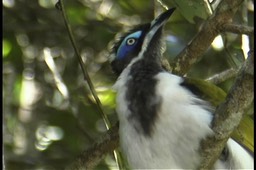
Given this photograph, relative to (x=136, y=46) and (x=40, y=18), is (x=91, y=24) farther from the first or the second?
(x=136, y=46)

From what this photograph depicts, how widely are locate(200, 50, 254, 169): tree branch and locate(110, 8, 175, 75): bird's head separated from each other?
1014 mm

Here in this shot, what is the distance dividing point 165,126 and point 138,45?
875 mm

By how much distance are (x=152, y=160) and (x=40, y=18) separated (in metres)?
2.77

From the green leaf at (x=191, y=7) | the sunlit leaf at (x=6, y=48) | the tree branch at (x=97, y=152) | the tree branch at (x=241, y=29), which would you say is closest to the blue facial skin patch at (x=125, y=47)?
the green leaf at (x=191, y=7)

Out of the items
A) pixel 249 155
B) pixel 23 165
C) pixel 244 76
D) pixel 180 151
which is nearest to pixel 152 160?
pixel 180 151

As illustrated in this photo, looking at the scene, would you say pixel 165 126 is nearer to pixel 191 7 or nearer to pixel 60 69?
pixel 191 7

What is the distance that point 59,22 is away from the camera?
6.59 meters

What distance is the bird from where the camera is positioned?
4051 millimetres

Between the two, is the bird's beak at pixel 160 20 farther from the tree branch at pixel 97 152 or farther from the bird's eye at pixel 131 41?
the tree branch at pixel 97 152

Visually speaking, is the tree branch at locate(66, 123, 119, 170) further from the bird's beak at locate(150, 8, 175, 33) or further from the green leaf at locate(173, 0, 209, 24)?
the green leaf at locate(173, 0, 209, 24)

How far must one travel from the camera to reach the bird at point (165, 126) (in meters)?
4.05

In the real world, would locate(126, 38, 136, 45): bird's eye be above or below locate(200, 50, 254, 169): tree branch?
above

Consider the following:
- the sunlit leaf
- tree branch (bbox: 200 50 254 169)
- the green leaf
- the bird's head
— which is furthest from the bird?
the sunlit leaf

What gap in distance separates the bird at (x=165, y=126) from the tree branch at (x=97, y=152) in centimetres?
29
